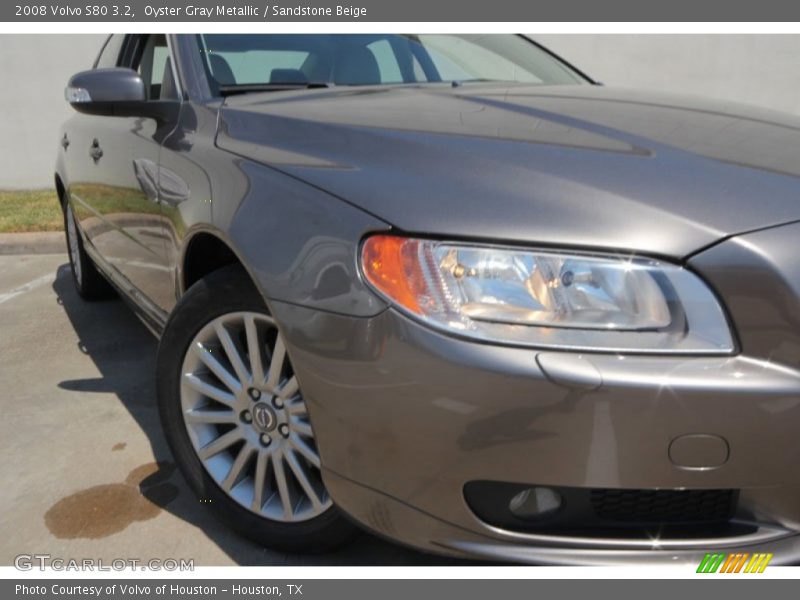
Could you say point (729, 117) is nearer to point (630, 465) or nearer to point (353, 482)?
point (630, 465)

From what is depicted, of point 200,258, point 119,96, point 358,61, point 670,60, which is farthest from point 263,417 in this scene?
point 670,60

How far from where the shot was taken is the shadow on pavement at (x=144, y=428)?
80.5 inches

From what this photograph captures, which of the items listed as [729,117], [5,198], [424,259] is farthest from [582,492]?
[5,198]

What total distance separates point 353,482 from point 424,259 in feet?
1.71

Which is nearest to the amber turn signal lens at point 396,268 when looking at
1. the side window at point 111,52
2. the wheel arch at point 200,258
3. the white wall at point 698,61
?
the wheel arch at point 200,258

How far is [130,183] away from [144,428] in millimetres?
937

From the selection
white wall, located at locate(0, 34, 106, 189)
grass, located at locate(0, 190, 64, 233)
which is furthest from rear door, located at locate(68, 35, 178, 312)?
white wall, located at locate(0, 34, 106, 189)

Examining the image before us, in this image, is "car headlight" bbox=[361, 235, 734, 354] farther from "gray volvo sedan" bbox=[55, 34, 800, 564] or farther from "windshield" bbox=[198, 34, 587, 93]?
"windshield" bbox=[198, 34, 587, 93]

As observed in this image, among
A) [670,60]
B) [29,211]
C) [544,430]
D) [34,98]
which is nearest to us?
[544,430]

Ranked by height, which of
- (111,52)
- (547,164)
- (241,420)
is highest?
(111,52)

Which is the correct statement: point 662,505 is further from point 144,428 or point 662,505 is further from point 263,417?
point 144,428

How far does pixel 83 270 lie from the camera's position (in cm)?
451

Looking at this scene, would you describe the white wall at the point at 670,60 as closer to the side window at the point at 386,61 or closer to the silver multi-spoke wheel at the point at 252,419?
the side window at the point at 386,61

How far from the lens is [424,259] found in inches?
59.4
